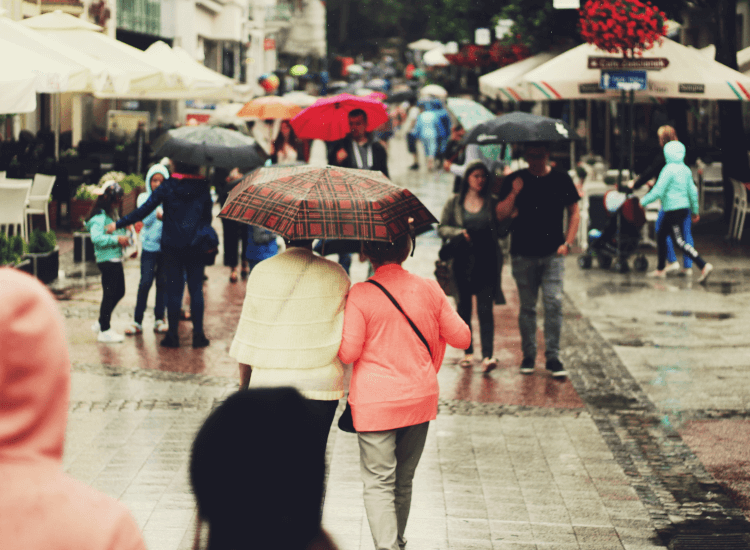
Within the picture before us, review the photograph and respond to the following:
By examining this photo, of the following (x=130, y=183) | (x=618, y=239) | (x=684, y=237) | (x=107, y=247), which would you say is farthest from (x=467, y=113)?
(x=107, y=247)

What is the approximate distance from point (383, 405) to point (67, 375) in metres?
2.63

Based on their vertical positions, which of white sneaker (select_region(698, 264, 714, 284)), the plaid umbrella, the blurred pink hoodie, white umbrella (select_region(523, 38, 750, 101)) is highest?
white umbrella (select_region(523, 38, 750, 101))

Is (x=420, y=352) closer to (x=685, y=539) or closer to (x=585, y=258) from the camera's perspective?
(x=685, y=539)

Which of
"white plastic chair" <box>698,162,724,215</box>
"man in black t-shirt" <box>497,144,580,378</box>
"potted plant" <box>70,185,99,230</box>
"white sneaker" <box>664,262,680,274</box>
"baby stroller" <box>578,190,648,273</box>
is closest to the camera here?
"man in black t-shirt" <box>497,144,580,378</box>

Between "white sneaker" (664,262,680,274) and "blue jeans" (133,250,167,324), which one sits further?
"white sneaker" (664,262,680,274)

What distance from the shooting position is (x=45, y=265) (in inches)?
479

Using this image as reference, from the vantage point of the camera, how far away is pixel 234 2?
44906 millimetres

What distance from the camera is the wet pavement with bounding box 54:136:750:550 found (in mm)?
5258

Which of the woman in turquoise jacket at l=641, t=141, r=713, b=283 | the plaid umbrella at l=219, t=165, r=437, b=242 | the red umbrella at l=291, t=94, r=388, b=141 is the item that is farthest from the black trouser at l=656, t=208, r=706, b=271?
the plaid umbrella at l=219, t=165, r=437, b=242

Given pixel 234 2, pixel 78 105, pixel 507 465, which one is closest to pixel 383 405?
pixel 507 465

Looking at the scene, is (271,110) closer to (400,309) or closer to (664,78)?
(664,78)

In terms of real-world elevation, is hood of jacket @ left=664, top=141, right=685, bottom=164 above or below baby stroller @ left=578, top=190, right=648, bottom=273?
above

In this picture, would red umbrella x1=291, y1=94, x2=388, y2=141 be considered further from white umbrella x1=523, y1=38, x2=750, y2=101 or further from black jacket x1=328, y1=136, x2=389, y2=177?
white umbrella x1=523, y1=38, x2=750, y2=101

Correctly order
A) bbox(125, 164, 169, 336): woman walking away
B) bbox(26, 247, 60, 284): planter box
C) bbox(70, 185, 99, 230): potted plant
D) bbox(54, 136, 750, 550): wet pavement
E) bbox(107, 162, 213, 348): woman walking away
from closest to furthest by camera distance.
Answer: bbox(54, 136, 750, 550): wet pavement, bbox(107, 162, 213, 348): woman walking away, bbox(125, 164, 169, 336): woman walking away, bbox(26, 247, 60, 284): planter box, bbox(70, 185, 99, 230): potted plant
